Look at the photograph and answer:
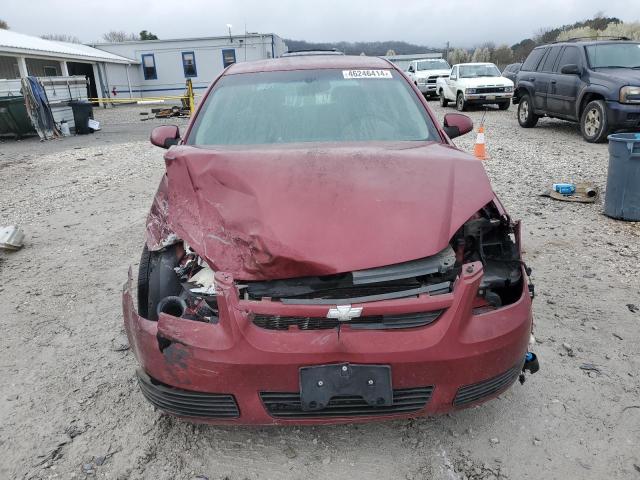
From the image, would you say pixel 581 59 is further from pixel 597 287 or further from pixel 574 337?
pixel 574 337

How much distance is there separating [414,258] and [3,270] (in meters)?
4.31

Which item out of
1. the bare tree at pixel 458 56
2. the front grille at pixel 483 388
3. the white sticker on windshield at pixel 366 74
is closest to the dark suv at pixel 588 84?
the white sticker on windshield at pixel 366 74

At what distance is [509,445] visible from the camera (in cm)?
240

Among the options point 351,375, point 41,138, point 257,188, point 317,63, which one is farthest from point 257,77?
point 41,138

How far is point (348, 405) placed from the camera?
6.77 ft

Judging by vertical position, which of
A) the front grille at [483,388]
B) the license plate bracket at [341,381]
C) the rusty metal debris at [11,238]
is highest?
the license plate bracket at [341,381]

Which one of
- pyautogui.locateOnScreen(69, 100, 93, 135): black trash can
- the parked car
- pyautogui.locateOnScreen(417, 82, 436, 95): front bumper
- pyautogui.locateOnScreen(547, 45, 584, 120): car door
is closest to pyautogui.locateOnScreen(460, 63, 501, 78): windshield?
pyautogui.locateOnScreen(417, 82, 436, 95): front bumper

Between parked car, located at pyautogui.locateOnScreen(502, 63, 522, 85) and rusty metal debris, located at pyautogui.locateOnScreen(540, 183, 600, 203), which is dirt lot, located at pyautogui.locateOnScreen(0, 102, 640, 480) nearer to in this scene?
rusty metal debris, located at pyautogui.locateOnScreen(540, 183, 600, 203)

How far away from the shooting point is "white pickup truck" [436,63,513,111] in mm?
16703

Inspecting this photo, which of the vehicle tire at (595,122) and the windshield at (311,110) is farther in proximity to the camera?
the vehicle tire at (595,122)

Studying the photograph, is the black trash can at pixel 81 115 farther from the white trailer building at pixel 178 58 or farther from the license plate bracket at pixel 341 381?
the license plate bracket at pixel 341 381

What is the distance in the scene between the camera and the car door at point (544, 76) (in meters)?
11.4

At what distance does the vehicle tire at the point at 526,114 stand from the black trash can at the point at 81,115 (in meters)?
13.0

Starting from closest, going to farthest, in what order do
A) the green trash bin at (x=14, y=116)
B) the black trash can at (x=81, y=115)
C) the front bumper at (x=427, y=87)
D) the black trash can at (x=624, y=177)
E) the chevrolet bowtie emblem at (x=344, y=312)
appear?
1. the chevrolet bowtie emblem at (x=344, y=312)
2. the black trash can at (x=624, y=177)
3. the green trash bin at (x=14, y=116)
4. the black trash can at (x=81, y=115)
5. the front bumper at (x=427, y=87)
